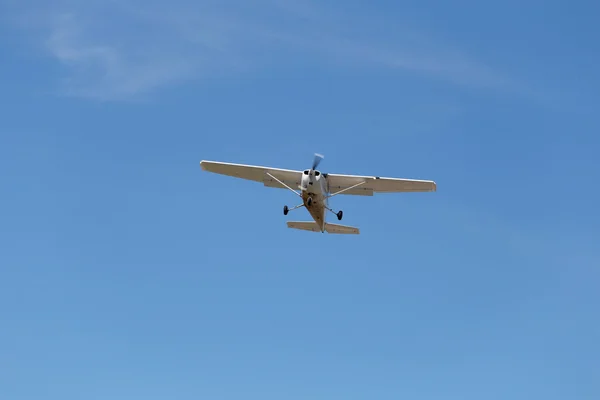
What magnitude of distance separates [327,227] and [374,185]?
315cm

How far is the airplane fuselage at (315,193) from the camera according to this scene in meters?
45.3

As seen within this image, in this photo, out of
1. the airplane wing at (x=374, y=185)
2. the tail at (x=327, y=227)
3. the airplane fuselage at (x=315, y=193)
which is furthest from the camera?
the tail at (x=327, y=227)

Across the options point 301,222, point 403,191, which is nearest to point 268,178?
point 301,222

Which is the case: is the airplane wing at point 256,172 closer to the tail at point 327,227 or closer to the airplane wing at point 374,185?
the airplane wing at point 374,185

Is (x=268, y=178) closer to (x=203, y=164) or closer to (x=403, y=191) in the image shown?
(x=203, y=164)

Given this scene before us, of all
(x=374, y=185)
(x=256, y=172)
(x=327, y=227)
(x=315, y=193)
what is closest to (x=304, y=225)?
(x=327, y=227)

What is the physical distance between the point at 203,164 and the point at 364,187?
26.2 ft

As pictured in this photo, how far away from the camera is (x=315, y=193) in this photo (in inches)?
1795

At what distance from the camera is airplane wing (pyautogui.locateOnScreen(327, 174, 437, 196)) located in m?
47.8

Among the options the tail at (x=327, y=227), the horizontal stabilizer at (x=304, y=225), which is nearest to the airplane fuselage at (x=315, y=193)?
the horizontal stabilizer at (x=304, y=225)

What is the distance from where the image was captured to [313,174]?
45281 mm

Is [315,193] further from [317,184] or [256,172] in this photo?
[256,172]

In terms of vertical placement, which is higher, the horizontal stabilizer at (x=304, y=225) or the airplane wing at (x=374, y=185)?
the airplane wing at (x=374, y=185)

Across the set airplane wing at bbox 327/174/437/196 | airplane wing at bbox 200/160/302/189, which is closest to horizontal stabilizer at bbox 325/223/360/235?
airplane wing at bbox 327/174/437/196
